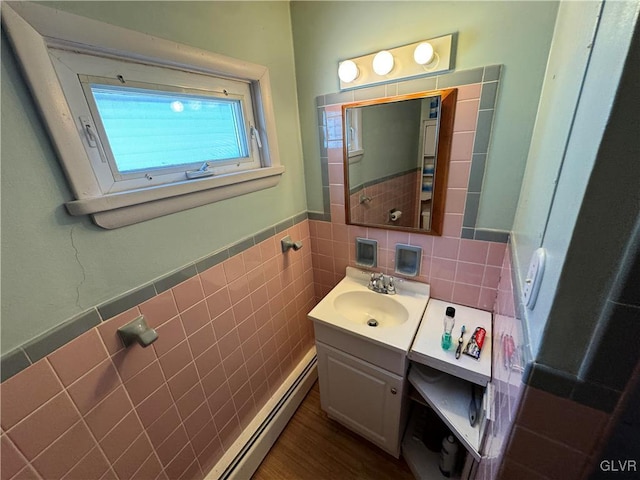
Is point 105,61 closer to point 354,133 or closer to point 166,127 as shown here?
point 166,127

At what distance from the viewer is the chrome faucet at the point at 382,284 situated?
4.54 ft

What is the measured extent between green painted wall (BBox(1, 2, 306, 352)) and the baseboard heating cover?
3.26 ft

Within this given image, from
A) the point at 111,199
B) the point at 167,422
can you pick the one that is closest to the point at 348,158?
the point at 111,199

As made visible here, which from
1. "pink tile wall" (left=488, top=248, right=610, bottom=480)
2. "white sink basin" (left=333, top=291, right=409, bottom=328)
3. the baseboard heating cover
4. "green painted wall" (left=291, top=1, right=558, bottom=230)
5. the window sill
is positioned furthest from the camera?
"white sink basin" (left=333, top=291, right=409, bottom=328)

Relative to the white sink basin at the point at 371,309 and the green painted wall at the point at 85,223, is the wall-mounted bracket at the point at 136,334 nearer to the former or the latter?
the green painted wall at the point at 85,223

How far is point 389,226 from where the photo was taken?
1329mm

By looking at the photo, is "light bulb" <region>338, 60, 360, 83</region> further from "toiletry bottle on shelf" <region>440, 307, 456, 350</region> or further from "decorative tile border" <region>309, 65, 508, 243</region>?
"toiletry bottle on shelf" <region>440, 307, 456, 350</region>

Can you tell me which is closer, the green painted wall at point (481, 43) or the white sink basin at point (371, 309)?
the green painted wall at point (481, 43)

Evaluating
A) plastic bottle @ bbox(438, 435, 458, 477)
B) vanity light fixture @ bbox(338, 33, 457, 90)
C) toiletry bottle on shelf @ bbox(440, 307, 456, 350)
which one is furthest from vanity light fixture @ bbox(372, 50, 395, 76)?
plastic bottle @ bbox(438, 435, 458, 477)

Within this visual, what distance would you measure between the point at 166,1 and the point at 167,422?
4.76ft

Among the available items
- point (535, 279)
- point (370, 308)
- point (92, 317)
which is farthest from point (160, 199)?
point (370, 308)

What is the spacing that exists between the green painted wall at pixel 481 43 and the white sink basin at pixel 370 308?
2.02 feet

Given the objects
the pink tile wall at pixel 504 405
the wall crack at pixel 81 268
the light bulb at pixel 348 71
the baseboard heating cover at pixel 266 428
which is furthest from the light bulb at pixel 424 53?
the baseboard heating cover at pixel 266 428

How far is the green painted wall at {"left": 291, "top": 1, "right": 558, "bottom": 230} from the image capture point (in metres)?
0.87
